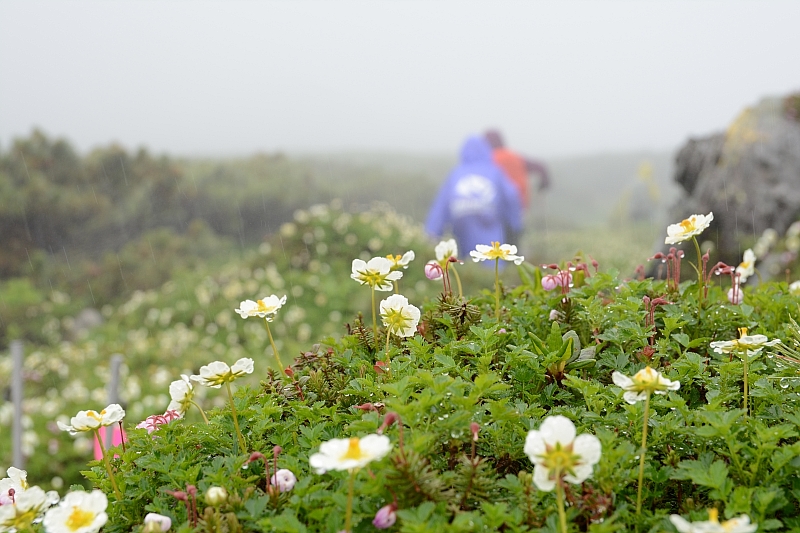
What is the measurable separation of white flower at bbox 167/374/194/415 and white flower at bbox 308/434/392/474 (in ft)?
1.97

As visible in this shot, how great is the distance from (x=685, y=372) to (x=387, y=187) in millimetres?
25299

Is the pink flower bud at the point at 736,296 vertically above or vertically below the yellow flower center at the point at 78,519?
above

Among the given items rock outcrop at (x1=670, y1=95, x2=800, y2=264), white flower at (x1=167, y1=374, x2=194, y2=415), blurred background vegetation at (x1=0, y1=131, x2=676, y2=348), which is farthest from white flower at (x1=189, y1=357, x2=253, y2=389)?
blurred background vegetation at (x1=0, y1=131, x2=676, y2=348)

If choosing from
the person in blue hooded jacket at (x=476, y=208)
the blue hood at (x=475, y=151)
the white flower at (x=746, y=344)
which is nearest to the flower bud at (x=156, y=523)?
the white flower at (x=746, y=344)

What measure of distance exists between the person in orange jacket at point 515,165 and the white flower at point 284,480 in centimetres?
1522

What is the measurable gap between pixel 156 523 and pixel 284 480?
200 millimetres

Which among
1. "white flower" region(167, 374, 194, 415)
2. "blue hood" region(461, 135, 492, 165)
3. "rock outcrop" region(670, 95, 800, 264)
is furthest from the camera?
"blue hood" region(461, 135, 492, 165)

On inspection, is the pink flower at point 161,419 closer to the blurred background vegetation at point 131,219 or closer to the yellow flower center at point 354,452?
the yellow flower center at point 354,452

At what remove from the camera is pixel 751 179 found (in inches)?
268

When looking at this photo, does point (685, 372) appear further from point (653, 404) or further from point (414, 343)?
point (414, 343)

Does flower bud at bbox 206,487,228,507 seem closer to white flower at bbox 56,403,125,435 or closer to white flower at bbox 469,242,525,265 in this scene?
white flower at bbox 56,403,125,435

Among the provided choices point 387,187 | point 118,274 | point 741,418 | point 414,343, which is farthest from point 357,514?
point 387,187

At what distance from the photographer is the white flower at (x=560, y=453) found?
2.91ft

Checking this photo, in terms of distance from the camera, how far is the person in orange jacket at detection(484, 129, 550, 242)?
16.5 m
